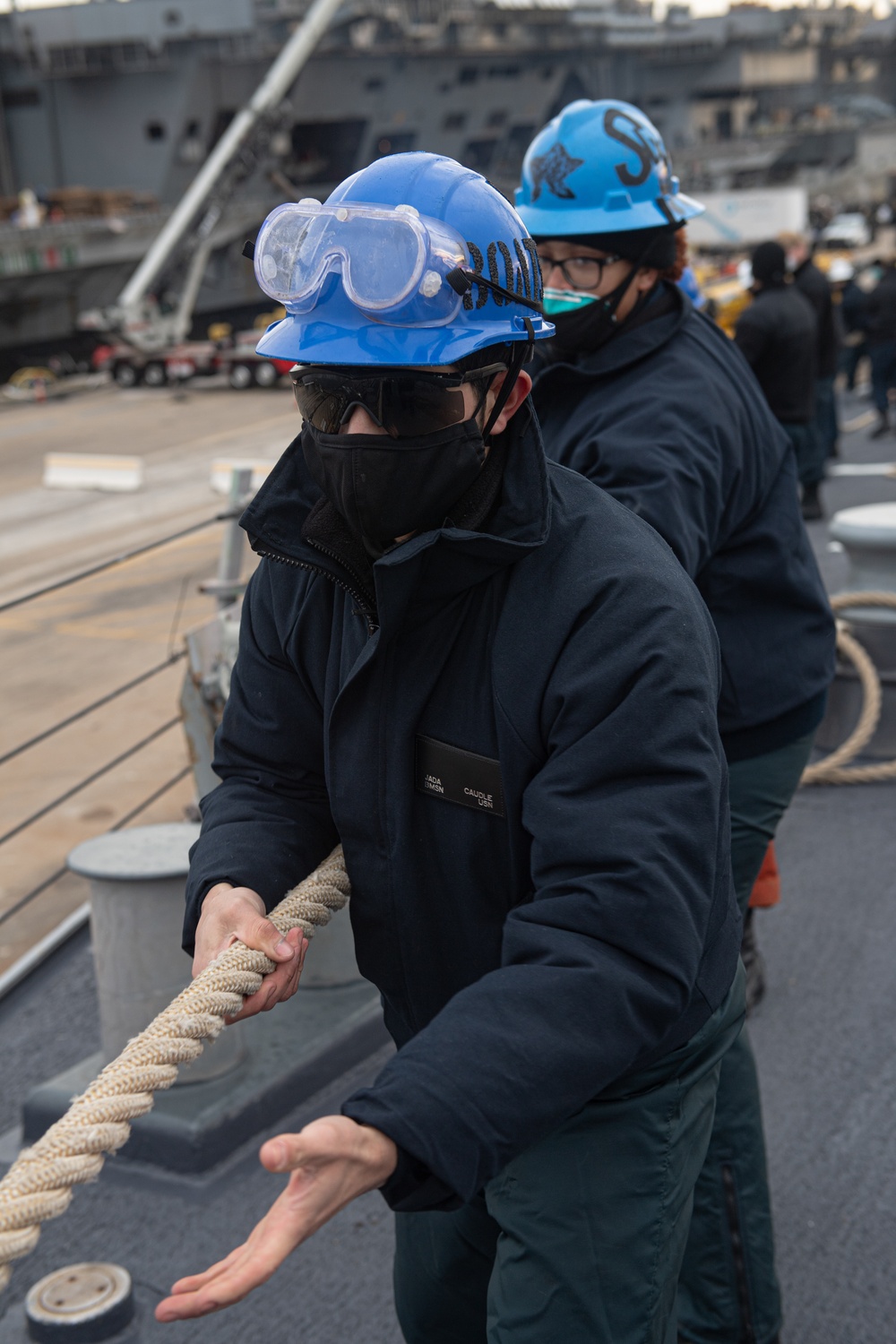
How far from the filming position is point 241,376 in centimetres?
2858

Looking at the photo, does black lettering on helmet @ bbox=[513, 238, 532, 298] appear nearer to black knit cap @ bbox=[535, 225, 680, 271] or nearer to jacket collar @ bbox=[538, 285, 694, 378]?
jacket collar @ bbox=[538, 285, 694, 378]

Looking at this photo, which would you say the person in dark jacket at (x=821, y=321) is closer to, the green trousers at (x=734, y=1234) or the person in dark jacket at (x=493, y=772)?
the green trousers at (x=734, y=1234)

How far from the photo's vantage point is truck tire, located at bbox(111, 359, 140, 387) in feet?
101

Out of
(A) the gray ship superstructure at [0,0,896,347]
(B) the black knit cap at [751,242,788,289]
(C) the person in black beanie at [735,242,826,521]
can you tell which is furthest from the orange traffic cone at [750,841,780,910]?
(A) the gray ship superstructure at [0,0,896,347]

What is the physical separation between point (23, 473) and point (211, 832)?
63.4 ft

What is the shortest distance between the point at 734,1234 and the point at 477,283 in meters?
1.67

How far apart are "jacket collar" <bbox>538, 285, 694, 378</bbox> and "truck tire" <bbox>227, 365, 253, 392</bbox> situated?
26.6 metres

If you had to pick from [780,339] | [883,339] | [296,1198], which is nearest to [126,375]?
[883,339]

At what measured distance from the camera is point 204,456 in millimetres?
19984

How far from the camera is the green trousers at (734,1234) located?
2293mm

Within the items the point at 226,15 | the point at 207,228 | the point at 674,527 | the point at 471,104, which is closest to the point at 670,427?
the point at 674,527

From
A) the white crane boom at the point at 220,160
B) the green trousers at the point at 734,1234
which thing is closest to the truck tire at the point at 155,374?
the white crane boom at the point at 220,160

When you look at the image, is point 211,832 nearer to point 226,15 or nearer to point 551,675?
point 551,675

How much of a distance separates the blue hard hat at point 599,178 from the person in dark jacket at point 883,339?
1168 cm
